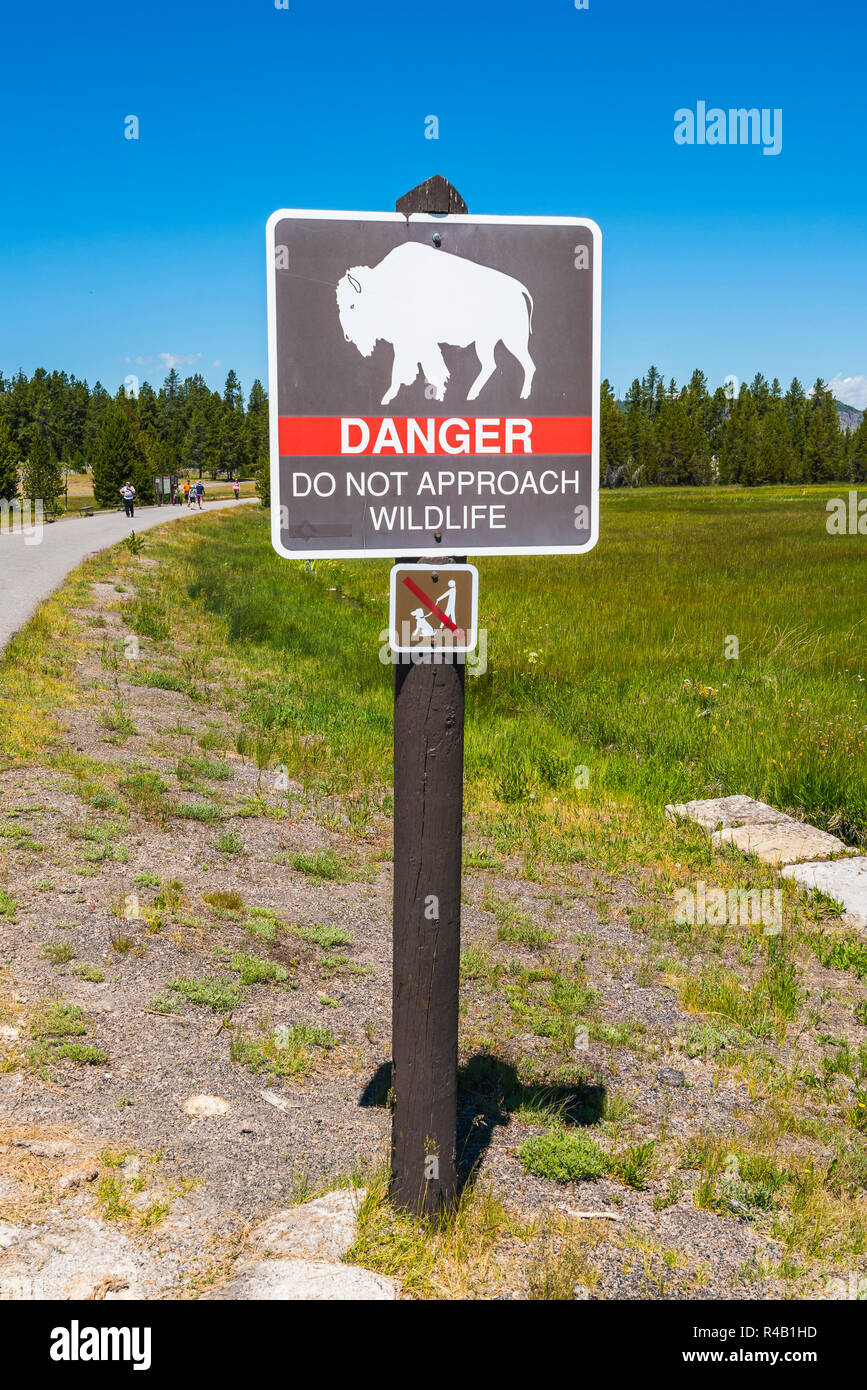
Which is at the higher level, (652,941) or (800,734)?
(800,734)

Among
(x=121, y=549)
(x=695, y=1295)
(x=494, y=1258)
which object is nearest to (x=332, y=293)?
(x=494, y=1258)

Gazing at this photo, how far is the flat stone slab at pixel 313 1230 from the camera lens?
2928 mm

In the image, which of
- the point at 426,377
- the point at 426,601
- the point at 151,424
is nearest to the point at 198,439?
the point at 151,424

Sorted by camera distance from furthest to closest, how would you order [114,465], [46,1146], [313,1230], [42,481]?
[114,465] → [42,481] → [46,1146] → [313,1230]

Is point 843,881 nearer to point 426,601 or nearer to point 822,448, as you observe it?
point 426,601

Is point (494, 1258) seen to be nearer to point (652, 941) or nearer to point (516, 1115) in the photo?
point (516, 1115)

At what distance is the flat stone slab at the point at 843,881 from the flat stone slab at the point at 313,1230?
4525mm

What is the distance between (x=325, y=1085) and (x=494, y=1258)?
1.25 m

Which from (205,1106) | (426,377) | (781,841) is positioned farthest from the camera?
(781,841)

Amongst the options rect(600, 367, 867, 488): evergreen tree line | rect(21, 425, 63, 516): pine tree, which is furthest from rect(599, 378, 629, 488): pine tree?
rect(21, 425, 63, 516): pine tree

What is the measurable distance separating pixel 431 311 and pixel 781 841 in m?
6.04

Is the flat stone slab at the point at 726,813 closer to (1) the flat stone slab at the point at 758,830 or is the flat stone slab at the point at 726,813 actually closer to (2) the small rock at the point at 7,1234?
(1) the flat stone slab at the point at 758,830

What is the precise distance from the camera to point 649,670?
1361 centimetres

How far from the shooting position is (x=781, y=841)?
7.85m
